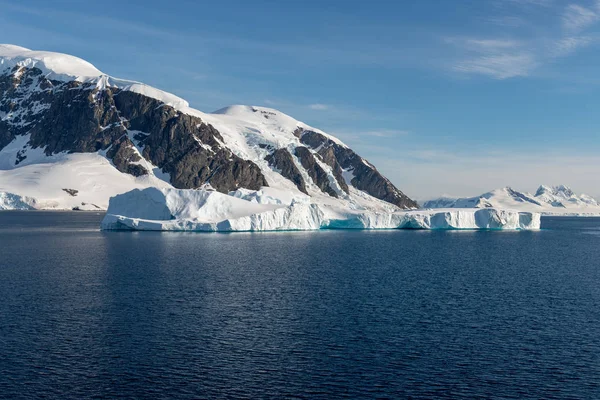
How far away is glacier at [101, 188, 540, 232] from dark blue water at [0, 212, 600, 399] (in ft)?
143

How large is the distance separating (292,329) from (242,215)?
83589 millimetres

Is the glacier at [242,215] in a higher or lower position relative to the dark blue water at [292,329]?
higher

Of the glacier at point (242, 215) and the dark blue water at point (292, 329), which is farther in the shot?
the glacier at point (242, 215)

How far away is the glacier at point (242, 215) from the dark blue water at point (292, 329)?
43501 millimetres

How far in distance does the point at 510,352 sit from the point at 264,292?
2416cm

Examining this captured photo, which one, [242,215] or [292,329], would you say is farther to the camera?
[242,215]

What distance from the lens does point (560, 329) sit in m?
39.9

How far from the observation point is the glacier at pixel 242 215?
119 m

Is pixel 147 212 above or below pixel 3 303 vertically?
above

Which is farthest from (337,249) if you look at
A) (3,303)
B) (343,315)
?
(3,303)

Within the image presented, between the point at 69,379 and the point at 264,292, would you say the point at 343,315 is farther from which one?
the point at 69,379

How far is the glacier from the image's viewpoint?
119188 millimetres

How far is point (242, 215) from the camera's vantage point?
4791 inches

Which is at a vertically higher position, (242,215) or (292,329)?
(242,215)
